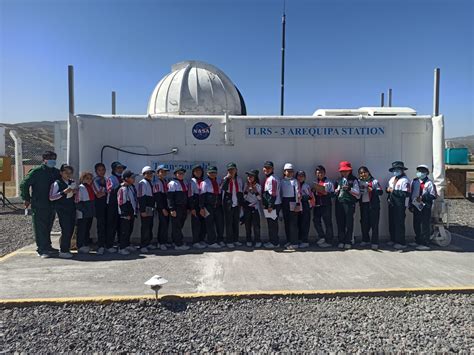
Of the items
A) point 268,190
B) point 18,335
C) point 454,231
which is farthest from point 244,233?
point 454,231

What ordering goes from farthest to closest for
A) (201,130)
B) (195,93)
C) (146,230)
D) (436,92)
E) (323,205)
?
(195,93) < (436,92) < (201,130) < (323,205) < (146,230)

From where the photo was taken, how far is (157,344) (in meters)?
3.48

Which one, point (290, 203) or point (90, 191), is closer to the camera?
point (90, 191)

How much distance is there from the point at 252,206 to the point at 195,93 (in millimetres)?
4127

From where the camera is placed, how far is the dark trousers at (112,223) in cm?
682

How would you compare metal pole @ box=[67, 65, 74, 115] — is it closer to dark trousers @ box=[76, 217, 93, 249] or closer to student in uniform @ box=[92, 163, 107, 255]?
student in uniform @ box=[92, 163, 107, 255]

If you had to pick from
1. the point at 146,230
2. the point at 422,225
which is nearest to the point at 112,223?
the point at 146,230

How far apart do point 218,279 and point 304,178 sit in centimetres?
295

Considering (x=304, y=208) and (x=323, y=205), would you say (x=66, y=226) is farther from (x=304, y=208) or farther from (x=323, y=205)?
(x=323, y=205)

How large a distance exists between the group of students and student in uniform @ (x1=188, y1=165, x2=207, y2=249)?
0.02 m

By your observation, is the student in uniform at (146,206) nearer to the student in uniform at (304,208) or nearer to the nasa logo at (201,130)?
the nasa logo at (201,130)

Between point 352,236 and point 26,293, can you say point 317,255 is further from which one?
point 26,293

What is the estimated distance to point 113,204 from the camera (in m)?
6.80

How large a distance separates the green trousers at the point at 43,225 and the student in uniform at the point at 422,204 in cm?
715
